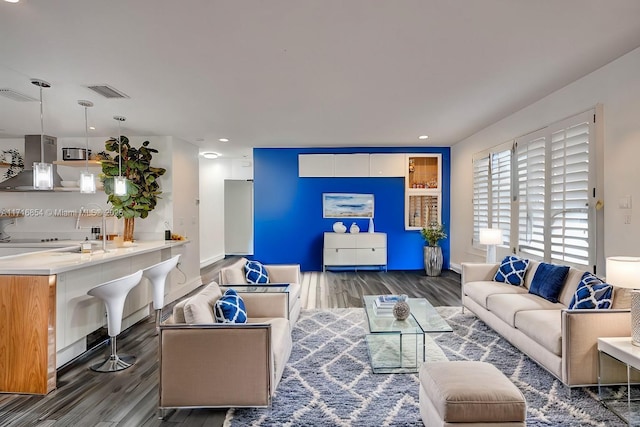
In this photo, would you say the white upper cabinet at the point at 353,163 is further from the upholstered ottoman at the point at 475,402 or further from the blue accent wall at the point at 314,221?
the upholstered ottoman at the point at 475,402

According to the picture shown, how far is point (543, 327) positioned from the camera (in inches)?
118

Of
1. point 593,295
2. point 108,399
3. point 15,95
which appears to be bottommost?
point 108,399

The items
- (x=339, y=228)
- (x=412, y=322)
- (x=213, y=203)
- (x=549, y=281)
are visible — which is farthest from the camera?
(x=213, y=203)

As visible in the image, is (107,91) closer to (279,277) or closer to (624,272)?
(279,277)

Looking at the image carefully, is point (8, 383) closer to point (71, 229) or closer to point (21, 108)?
point (21, 108)

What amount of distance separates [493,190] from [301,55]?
4.02m

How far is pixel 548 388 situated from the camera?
9.26ft

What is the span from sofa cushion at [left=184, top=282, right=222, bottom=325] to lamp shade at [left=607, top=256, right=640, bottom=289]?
280cm

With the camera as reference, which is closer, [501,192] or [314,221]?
[501,192]

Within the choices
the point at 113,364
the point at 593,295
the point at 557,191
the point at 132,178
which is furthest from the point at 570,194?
the point at 132,178

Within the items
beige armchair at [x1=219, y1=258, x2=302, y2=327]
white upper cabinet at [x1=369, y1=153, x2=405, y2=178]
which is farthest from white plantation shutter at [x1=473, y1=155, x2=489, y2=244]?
beige armchair at [x1=219, y1=258, x2=302, y2=327]

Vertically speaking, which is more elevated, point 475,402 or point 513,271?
point 513,271

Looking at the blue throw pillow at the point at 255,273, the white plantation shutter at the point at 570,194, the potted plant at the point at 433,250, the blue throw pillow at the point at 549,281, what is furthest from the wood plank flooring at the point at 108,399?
the potted plant at the point at 433,250

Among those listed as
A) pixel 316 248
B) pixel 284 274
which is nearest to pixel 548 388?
pixel 284 274
